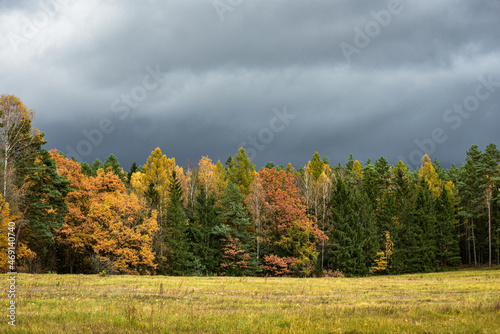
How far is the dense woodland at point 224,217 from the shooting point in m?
41.4

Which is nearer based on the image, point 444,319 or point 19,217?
point 444,319

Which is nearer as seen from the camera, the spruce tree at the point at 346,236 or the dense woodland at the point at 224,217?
the dense woodland at the point at 224,217

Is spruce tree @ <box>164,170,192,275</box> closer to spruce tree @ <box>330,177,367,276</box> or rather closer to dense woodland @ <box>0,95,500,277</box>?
dense woodland @ <box>0,95,500,277</box>

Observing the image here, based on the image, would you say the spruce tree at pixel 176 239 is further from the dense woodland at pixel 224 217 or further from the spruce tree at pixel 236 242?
the spruce tree at pixel 236 242

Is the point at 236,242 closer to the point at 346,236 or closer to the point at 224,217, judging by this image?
the point at 224,217

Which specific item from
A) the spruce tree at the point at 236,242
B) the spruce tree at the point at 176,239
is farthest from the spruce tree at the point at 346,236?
the spruce tree at the point at 176,239

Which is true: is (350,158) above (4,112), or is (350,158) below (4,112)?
above

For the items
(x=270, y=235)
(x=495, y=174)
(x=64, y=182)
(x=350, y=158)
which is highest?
(x=350, y=158)

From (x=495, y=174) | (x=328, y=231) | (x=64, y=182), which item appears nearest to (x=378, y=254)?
(x=328, y=231)

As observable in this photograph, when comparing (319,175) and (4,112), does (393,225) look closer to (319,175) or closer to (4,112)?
(319,175)

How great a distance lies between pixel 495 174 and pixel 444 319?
217ft

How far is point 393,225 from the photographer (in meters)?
69.5

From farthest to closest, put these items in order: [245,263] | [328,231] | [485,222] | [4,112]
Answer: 1. [485,222]
2. [328,231]
3. [245,263]
4. [4,112]

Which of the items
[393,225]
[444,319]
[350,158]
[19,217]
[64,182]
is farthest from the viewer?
[350,158]
